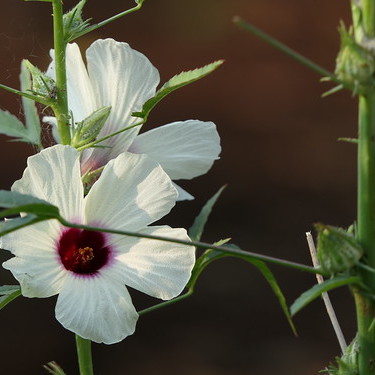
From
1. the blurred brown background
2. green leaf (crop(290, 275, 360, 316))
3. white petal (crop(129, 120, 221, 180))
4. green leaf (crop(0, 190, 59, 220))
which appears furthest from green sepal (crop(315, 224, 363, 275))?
the blurred brown background

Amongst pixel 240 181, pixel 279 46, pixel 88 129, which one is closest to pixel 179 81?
pixel 88 129

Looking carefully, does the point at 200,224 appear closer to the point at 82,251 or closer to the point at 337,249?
the point at 82,251

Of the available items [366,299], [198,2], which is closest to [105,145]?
[366,299]

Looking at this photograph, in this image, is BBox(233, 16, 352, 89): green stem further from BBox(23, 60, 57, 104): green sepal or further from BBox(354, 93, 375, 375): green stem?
BBox(23, 60, 57, 104): green sepal

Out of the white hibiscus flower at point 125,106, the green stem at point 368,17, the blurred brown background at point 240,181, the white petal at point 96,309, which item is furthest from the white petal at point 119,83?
the blurred brown background at point 240,181

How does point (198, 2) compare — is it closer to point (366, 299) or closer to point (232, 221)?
point (232, 221)

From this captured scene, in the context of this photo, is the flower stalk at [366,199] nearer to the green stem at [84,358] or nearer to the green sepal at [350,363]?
the green sepal at [350,363]
